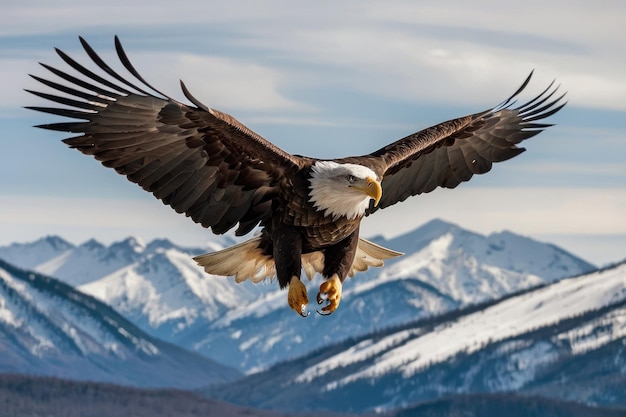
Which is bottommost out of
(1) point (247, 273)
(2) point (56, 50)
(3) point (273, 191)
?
(1) point (247, 273)

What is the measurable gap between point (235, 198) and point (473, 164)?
156 inches

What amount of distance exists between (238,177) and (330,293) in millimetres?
1988

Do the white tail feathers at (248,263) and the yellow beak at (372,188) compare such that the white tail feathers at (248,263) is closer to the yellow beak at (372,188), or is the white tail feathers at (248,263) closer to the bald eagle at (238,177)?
the bald eagle at (238,177)

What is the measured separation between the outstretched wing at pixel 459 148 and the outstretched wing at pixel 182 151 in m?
2.05

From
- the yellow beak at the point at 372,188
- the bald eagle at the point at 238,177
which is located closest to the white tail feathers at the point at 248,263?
the bald eagle at the point at 238,177

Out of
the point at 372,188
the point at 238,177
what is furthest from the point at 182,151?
the point at 372,188

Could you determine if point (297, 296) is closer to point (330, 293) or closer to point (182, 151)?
point (330, 293)

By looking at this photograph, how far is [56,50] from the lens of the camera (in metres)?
14.9

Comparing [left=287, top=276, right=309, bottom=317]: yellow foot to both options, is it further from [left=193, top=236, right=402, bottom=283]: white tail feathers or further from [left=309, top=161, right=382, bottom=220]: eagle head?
[left=193, top=236, right=402, bottom=283]: white tail feathers

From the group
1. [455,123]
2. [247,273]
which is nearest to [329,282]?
[247,273]

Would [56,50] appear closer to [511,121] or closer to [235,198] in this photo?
[235,198]

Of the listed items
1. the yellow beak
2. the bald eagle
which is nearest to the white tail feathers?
the bald eagle

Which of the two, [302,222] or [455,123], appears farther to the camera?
[455,123]

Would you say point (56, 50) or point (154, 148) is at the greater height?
point (56, 50)
